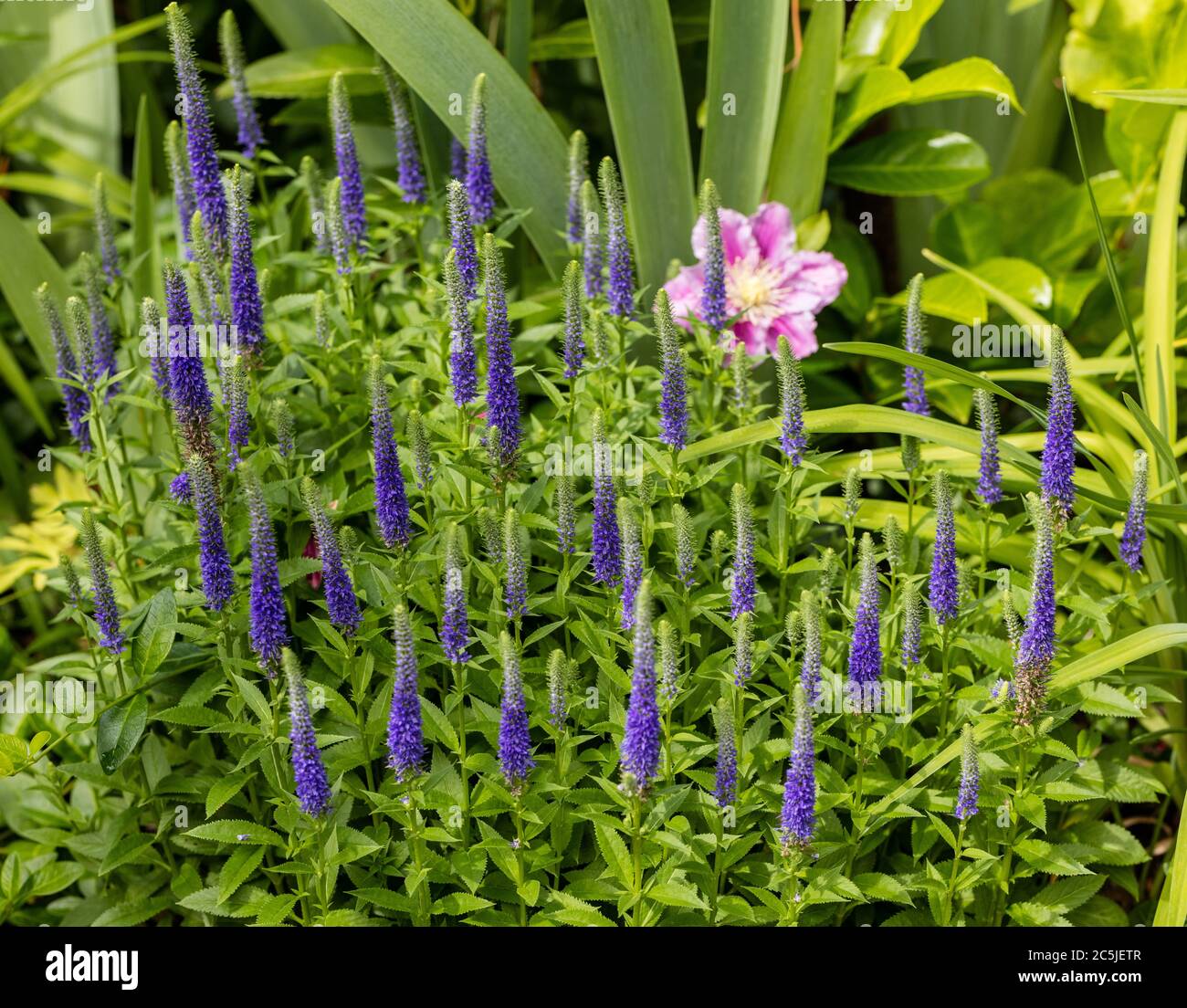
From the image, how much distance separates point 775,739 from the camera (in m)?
2.35

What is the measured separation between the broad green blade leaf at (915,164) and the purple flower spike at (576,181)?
1101 mm

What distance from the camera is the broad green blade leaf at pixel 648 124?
3104mm

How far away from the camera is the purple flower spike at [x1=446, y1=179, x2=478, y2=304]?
2363 mm

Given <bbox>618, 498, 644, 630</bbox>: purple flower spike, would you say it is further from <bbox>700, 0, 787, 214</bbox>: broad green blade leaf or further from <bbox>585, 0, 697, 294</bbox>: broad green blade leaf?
<bbox>700, 0, 787, 214</bbox>: broad green blade leaf

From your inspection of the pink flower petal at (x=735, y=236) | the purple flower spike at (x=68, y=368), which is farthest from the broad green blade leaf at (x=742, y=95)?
the purple flower spike at (x=68, y=368)

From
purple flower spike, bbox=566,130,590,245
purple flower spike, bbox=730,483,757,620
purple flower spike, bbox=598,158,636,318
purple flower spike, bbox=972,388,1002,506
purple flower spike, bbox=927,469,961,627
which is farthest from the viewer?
purple flower spike, bbox=566,130,590,245

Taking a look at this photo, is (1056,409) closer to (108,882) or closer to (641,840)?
(641,840)

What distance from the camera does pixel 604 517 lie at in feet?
7.45

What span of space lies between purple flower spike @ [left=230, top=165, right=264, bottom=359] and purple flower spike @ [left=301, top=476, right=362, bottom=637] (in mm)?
532

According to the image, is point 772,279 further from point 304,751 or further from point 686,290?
point 304,751

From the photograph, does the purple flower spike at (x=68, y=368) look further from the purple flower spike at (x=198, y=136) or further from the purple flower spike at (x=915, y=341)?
the purple flower spike at (x=915, y=341)

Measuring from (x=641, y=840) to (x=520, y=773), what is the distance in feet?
0.76

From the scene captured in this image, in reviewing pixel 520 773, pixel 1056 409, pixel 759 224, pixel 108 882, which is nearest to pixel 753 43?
pixel 759 224

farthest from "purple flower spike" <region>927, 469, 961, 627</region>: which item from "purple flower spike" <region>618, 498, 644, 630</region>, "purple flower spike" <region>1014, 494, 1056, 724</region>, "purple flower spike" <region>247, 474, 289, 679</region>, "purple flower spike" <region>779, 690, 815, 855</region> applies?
"purple flower spike" <region>247, 474, 289, 679</region>
